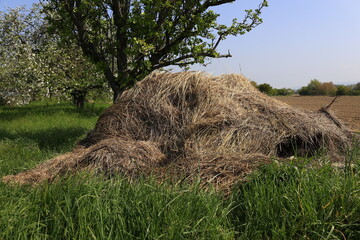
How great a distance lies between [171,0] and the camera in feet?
28.5

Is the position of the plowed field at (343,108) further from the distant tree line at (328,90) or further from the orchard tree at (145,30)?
the distant tree line at (328,90)

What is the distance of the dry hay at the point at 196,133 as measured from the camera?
434cm

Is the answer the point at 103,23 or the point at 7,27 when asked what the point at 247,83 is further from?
the point at 7,27

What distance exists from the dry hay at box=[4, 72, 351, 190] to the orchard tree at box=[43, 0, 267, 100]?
2550mm

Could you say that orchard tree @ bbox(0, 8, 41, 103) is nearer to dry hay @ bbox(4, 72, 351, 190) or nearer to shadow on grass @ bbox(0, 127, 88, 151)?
shadow on grass @ bbox(0, 127, 88, 151)

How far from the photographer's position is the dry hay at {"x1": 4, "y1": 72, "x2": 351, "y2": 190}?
434 centimetres

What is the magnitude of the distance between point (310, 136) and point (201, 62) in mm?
4874

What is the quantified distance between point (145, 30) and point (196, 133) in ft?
14.2

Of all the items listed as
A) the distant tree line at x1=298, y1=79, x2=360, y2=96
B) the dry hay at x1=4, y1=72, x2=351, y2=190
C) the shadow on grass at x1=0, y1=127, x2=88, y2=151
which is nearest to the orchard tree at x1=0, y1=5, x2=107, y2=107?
the shadow on grass at x1=0, y1=127, x2=88, y2=151

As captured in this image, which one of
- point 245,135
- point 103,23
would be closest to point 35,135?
point 103,23

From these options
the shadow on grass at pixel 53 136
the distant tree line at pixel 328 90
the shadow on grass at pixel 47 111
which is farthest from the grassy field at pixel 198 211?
Answer: the distant tree line at pixel 328 90

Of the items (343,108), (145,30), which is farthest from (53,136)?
(343,108)

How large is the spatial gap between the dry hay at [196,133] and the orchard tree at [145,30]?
2.55 meters

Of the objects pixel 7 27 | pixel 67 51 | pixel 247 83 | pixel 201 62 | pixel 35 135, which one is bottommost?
pixel 35 135
